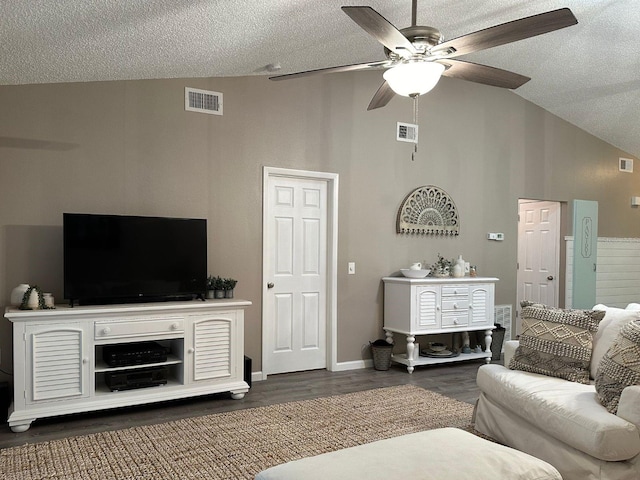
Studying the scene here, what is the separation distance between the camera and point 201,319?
429 cm

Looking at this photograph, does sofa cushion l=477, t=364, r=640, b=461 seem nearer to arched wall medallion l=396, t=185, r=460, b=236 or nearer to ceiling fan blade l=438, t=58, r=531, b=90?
ceiling fan blade l=438, t=58, r=531, b=90

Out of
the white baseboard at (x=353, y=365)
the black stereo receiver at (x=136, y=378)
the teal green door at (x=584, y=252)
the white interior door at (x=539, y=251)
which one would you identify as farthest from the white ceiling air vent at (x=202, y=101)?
the teal green door at (x=584, y=252)

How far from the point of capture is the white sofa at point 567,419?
254cm

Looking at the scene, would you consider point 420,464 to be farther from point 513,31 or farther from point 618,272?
point 618,272

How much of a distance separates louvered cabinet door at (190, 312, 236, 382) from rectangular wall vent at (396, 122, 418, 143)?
Answer: 281 centimetres

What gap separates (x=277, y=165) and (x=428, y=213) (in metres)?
1.92

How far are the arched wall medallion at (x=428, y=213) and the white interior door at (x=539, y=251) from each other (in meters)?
1.75

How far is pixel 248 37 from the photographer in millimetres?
3998

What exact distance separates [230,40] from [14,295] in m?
2.42

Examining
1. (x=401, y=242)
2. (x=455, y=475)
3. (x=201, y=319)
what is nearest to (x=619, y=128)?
(x=401, y=242)

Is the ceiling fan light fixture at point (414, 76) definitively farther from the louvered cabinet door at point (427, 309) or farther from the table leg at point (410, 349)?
the table leg at point (410, 349)

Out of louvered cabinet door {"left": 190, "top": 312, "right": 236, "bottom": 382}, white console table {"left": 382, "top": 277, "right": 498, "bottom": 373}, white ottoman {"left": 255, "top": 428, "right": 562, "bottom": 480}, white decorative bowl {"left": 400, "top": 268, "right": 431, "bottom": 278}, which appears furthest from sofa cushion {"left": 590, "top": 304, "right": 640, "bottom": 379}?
louvered cabinet door {"left": 190, "top": 312, "right": 236, "bottom": 382}

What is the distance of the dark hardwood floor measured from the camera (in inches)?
145

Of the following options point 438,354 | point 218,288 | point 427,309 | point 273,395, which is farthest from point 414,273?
point 218,288
